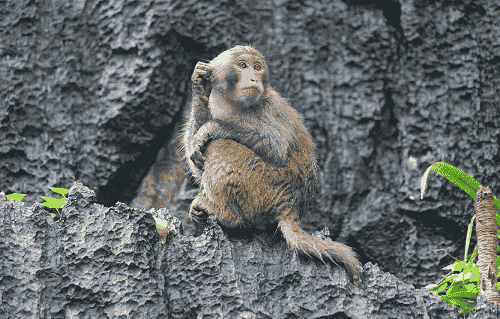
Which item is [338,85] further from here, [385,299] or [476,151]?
[385,299]

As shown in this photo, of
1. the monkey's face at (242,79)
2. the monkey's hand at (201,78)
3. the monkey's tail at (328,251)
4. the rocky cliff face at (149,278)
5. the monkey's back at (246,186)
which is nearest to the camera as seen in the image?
the rocky cliff face at (149,278)

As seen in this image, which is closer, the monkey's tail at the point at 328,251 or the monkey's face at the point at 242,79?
the monkey's tail at the point at 328,251

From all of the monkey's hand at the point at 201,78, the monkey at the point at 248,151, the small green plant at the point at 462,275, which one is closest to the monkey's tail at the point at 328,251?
the monkey at the point at 248,151

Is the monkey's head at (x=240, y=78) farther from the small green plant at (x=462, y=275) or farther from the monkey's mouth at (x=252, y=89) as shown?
the small green plant at (x=462, y=275)

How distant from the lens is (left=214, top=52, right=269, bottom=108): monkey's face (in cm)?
333

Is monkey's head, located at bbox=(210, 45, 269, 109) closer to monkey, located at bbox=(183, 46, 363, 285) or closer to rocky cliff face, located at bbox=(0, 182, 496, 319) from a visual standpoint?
monkey, located at bbox=(183, 46, 363, 285)

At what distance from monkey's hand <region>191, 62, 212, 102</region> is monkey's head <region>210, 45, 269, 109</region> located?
47 mm

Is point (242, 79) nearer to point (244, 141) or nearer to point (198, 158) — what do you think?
point (244, 141)

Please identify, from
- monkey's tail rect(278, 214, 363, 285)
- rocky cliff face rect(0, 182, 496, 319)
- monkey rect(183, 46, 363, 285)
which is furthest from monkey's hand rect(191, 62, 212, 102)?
monkey's tail rect(278, 214, 363, 285)

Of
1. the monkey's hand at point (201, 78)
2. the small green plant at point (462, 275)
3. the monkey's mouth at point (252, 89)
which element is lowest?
the small green plant at point (462, 275)

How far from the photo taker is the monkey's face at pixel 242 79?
333cm

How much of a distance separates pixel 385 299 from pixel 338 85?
2.89m

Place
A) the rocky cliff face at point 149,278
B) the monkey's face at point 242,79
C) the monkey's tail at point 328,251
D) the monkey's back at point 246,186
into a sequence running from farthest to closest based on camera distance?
the monkey's face at point 242,79 < the monkey's back at point 246,186 < the monkey's tail at point 328,251 < the rocky cliff face at point 149,278

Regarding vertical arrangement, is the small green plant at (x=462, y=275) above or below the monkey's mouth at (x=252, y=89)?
below
